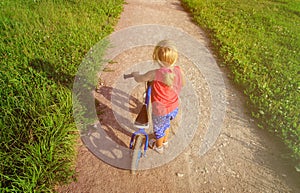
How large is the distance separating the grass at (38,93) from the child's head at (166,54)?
74.7 inches

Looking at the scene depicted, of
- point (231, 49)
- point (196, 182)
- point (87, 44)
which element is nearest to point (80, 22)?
point (87, 44)

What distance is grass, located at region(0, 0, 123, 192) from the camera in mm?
Answer: 2830

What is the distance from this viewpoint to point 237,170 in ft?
11.0

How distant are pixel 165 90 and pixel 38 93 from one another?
2.27 metres

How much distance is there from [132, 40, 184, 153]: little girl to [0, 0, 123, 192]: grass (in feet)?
4.94

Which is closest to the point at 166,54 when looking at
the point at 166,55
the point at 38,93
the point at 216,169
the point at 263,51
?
the point at 166,55

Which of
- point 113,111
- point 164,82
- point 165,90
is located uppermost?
point 164,82

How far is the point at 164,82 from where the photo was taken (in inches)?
104

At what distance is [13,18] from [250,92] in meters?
6.79

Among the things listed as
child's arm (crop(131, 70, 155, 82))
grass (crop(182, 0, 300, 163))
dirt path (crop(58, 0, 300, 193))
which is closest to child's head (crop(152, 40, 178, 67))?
child's arm (crop(131, 70, 155, 82))

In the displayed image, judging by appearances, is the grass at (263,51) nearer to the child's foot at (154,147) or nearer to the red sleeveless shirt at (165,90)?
the child's foot at (154,147)

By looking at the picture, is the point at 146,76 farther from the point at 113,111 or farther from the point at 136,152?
the point at 113,111

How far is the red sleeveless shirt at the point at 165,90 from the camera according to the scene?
2.59 m

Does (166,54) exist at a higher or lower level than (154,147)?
higher
